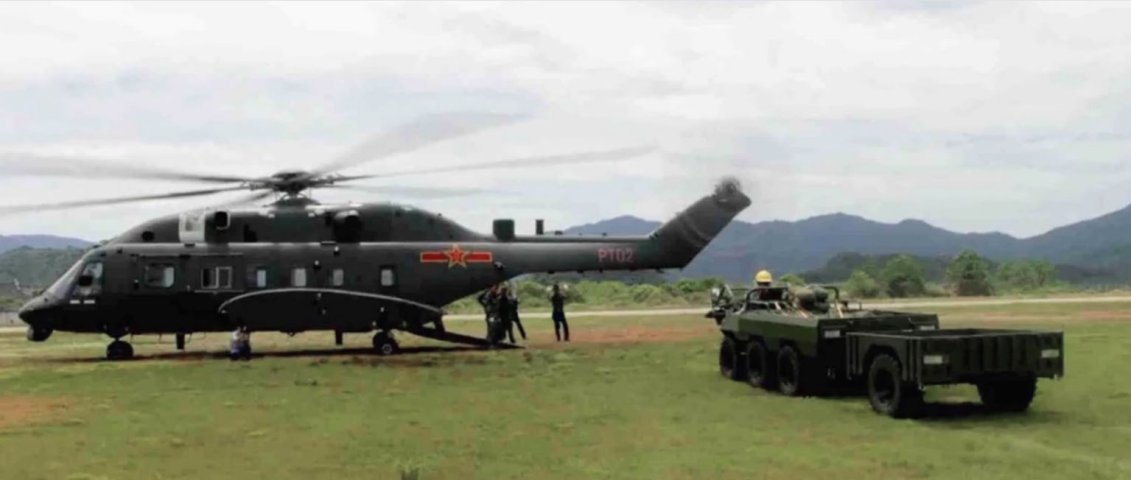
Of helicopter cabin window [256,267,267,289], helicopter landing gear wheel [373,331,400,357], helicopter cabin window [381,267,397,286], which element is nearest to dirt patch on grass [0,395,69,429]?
helicopter cabin window [256,267,267,289]

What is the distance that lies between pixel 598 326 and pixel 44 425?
21.2 m

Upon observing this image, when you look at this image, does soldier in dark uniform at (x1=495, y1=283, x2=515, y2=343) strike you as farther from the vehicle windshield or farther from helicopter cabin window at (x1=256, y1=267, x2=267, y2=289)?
the vehicle windshield

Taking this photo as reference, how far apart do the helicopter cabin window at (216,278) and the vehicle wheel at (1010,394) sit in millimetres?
15523

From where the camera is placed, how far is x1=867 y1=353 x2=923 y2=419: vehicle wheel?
41.5 feet

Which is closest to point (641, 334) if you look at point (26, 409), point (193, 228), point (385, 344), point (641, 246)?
point (641, 246)

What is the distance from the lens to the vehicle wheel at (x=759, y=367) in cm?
1600

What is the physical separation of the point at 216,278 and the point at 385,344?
12.5 feet

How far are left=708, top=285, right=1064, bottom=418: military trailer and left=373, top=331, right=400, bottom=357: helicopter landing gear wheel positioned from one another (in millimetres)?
8389

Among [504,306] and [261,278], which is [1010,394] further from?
[261,278]

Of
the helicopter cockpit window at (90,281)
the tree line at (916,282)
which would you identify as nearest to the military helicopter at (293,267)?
the helicopter cockpit window at (90,281)

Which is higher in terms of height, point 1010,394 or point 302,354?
point 1010,394

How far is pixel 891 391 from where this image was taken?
521 inches

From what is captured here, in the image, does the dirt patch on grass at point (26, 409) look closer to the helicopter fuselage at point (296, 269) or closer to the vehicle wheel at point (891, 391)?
the helicopter fuselage at point (296, 269)

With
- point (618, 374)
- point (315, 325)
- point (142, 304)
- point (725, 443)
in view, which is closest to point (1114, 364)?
point (618, 374)
